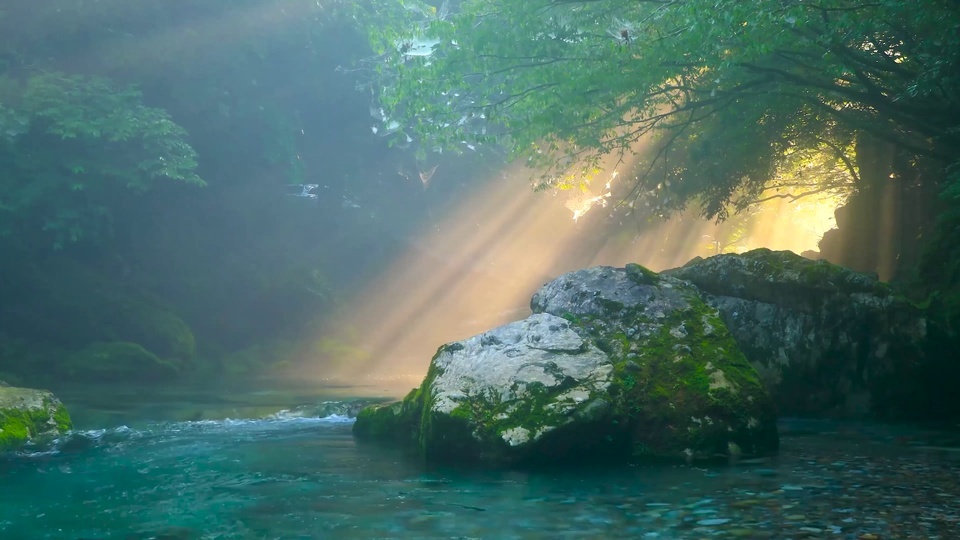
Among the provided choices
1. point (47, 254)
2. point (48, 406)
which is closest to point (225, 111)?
point (47, 254)

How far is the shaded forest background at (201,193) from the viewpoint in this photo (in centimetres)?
2230

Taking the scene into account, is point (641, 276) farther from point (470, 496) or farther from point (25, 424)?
point (25, 424)

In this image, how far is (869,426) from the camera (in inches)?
460

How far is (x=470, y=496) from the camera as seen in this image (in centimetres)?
751

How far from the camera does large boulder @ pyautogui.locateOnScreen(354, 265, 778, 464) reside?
9.06 m

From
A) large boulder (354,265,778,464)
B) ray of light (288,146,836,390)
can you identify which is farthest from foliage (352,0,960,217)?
ray of light (288,146,836,390)

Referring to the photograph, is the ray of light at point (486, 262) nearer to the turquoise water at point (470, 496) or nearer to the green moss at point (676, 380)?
the green moss at point (676, 380)

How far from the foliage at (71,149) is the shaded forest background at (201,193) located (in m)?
0.06

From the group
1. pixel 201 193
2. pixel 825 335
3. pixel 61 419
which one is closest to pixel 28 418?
pixel 61 419

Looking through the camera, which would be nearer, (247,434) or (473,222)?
(247,434)

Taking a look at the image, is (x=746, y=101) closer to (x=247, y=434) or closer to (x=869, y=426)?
(x=869, y=426)

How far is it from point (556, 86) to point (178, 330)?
670 inches

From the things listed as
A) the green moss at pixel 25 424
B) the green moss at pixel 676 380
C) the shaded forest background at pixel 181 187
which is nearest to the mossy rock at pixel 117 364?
the shaded forest background at pixel 181 187

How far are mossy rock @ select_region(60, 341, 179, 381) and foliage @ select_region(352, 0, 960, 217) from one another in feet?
34.2
